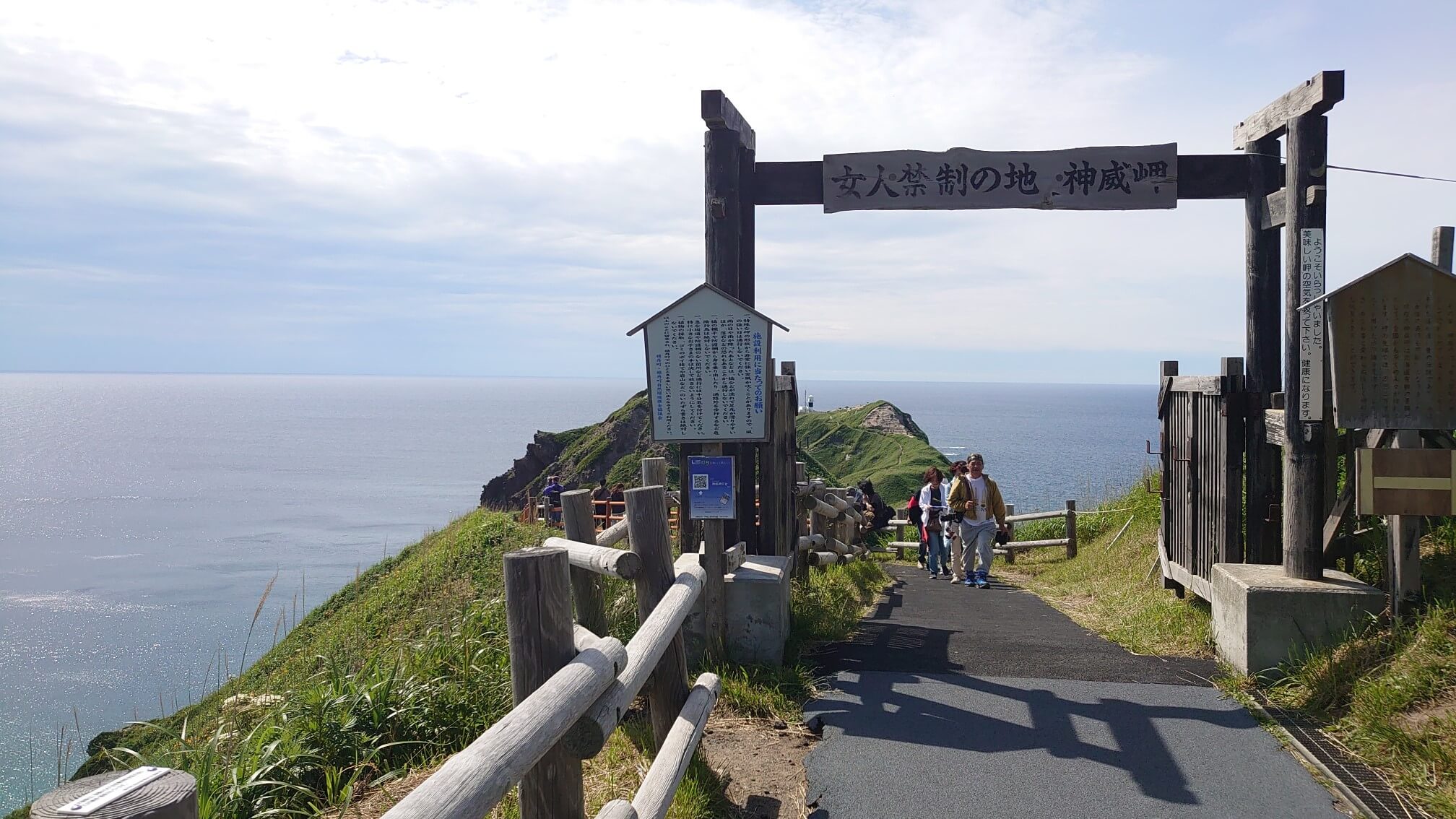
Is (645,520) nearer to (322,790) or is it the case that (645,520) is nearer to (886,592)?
(322,790)

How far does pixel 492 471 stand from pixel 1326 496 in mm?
93638

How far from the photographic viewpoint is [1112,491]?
1827cm

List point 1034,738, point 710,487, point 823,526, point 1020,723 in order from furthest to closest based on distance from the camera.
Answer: point 823,526 → point 710,487 → point 1020,723 → point 1034,738

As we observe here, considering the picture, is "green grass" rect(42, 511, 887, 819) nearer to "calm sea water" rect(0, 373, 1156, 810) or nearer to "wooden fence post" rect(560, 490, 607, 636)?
"wooden fence post" rect(560, 490, 607, 636)

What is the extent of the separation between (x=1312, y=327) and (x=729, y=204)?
4.03 metres

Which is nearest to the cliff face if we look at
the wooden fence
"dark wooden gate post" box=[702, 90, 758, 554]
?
the wooden fence

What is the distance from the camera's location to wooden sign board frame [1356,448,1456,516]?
5.57m

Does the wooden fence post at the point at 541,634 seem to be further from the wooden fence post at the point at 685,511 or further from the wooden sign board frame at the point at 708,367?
the wooden sign board frame at the point at 708,367

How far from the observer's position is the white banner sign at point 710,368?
6.44 metres

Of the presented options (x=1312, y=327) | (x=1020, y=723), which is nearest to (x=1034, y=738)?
(x=1020, y=723)

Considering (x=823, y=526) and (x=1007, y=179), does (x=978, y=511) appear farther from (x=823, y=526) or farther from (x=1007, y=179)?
(x=1007, y=179)

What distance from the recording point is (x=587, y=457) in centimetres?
3366

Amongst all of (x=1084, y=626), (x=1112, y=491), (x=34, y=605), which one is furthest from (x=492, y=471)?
(x=1084, y=626)

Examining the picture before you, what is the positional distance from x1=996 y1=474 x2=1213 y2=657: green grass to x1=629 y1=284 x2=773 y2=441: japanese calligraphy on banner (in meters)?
3.45
